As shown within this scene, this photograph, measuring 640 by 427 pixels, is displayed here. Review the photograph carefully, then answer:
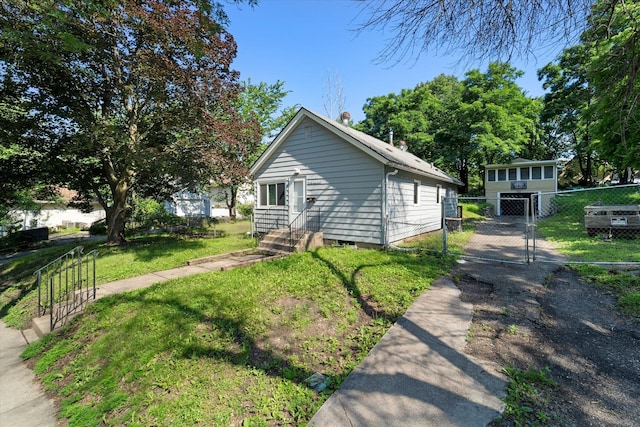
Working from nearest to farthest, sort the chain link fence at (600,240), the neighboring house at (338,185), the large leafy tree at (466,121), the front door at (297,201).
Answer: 1. the chain link fence at (600,240)
2. the neighboring house at (338,185)
3. the front door at (297,201)
4. the large leafy tree at (466,121)

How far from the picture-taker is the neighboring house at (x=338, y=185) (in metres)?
8.71

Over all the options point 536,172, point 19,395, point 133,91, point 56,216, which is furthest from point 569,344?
point 56,216

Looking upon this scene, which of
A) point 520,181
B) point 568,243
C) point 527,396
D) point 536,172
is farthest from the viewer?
point 520,181

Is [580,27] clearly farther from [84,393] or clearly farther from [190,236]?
[190,236]

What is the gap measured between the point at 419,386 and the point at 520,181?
2330cm

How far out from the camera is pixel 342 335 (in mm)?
3957

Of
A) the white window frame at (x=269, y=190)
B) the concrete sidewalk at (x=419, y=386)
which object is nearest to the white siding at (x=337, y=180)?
the white window frame at (x=269, y=190)

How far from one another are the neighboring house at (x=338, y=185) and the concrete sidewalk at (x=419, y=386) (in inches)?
208

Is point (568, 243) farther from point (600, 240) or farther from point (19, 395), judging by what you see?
point (19, 395)

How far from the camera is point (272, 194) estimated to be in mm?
11648

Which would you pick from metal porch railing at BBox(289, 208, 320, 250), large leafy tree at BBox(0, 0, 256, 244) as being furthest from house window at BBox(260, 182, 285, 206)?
large leafy tree at BBox(0, 0, 256, 244)

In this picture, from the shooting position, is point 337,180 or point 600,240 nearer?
point 600,240

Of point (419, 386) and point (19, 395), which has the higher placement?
point (419, 386)

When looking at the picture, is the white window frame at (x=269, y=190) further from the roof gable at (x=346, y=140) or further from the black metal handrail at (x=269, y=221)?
the roof gable at (x=346, y=140)
